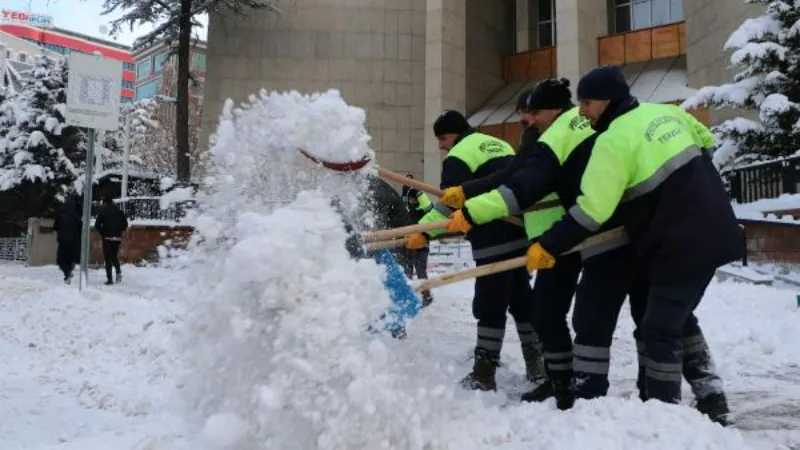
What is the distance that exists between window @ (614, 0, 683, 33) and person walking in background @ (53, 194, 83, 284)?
56.6 ft

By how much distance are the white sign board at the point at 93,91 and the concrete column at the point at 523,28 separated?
1673cm

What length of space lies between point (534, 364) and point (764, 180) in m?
8.95

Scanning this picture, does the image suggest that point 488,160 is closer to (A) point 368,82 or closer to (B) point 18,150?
(A) point 368,82

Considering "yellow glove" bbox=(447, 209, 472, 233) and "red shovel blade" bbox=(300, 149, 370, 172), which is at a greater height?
"red shovel blade" bbox=(300, 149, 370, 172)

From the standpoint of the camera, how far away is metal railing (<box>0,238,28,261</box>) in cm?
A: 2389

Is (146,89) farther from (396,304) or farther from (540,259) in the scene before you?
(396,304)

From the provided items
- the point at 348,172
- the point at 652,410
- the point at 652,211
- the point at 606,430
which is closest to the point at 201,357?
the point at 348,172

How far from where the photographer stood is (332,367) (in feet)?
7.68

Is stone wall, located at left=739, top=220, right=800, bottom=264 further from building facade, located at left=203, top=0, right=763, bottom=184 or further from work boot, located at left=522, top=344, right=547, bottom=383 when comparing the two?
building facade, located at left=203, top=0, right=763, bottom=184

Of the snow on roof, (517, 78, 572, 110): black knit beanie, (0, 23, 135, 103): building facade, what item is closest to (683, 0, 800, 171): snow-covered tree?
the snow on roof

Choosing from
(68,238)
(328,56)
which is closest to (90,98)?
(68,238)

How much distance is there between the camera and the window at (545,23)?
23.4m

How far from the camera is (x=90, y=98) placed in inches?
368

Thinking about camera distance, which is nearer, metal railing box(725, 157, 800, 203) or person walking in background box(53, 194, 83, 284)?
metal railing box(725, 157, 800, 203)
